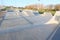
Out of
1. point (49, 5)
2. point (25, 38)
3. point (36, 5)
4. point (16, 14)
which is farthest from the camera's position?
point (16, 14)

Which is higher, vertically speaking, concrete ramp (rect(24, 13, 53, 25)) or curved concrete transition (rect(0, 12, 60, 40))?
curved concrete transition (rect(0, 12, 60, 40))

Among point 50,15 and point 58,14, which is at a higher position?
point 58,14

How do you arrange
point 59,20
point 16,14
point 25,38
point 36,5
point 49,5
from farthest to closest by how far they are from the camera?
1. point 16,14
2. point 59,20
3. point 36,5
4. point 49,5
5. point 25,38

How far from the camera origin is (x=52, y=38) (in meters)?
2.54

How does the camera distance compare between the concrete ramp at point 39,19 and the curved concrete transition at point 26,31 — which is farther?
the concrete ramp at point 39,19

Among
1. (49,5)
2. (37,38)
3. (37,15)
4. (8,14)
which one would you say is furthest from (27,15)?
(37,38)

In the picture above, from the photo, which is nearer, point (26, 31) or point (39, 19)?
Answer: point (26, 31)

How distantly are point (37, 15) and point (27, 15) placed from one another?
0.41m

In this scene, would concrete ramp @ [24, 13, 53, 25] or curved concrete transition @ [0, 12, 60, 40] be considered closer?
curved concrete transition @ [0, 12, 60, 40]

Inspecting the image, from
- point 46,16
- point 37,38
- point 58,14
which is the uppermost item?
point 37,38

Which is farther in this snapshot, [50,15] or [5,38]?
[50,15]

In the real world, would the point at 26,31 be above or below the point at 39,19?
above

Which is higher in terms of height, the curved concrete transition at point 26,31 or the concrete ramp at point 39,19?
the curved concrete transition at point 26,31

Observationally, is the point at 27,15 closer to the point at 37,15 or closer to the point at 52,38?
the point at 37,15
